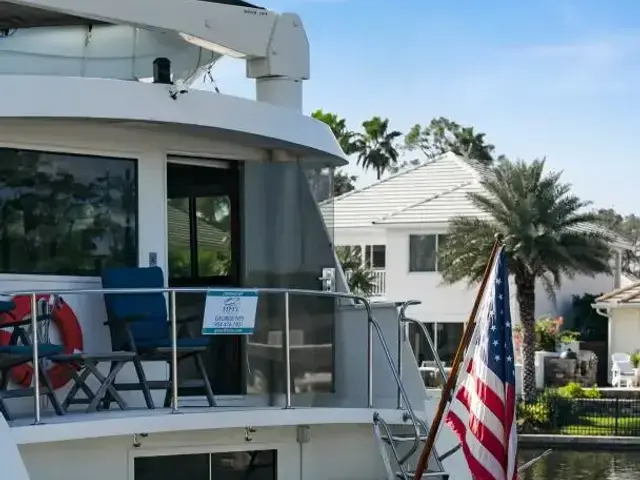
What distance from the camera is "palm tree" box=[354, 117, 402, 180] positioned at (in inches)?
2990

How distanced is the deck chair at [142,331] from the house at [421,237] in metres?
30.3

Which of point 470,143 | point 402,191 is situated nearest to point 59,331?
point 402,191

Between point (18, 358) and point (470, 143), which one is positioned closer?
point (18, 358)

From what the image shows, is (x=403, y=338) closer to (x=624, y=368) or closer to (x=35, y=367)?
(x=35, y=367)

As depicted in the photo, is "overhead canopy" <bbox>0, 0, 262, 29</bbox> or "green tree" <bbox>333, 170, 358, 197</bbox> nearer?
"overhead canopy" <bbox>0, 0, 262, 29</bbox>

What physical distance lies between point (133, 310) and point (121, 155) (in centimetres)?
127

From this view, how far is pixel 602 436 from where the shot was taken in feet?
87.7

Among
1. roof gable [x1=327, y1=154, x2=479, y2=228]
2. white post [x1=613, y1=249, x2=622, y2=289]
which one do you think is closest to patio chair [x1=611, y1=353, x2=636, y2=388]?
roof gable [x1=327, y1=154, x2=479, y2=228]

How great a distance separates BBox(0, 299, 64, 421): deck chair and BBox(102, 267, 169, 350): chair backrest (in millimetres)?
440

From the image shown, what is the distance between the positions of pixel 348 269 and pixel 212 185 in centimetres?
2810

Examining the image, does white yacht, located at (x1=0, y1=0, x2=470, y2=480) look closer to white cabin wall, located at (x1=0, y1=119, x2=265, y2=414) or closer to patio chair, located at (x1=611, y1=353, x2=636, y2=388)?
white cabin wall, located at (x1=0, y1=119, x2=265, y2=414)

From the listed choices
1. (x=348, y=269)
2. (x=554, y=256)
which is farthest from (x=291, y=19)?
(x=348, y=269)

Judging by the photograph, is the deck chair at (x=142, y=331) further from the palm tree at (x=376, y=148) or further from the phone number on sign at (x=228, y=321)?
the palm tree at (x=376, y=148)

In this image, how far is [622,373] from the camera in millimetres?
36562
